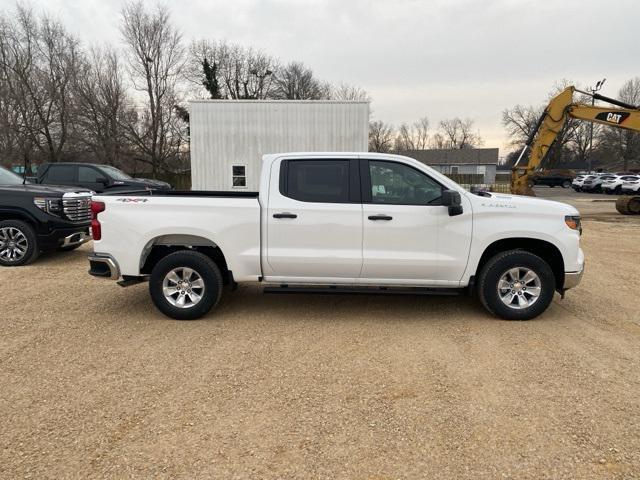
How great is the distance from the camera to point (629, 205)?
18266mm

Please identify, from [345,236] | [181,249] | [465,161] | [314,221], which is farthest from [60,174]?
[465,161]

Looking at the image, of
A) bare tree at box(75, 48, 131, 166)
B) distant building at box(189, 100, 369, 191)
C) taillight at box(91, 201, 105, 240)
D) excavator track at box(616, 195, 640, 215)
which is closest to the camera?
taillight at box(91, 201, 105, 240)

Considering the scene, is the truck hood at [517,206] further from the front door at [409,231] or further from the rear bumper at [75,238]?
the rear bumper at [75,238]

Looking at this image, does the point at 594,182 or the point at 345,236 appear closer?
the point at 345,236

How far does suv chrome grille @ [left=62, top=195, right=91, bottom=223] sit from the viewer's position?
331 inches

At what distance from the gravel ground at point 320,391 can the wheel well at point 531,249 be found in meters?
0.56

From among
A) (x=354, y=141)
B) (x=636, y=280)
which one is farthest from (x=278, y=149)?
(x=636, y=280)

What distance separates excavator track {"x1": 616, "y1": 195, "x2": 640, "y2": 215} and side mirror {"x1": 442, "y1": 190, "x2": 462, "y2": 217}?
668 inches

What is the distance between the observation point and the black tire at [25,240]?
8.21 metres

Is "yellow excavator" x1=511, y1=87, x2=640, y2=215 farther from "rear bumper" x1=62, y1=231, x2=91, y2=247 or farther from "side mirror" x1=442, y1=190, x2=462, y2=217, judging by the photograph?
"rear bumper" x1=62, y1=231, x2=91, y2=247

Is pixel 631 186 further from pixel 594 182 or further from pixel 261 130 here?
pixel 261 130

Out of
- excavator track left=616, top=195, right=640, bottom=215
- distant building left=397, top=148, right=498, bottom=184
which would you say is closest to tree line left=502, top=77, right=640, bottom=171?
distant building left=397, top=148, right=498, bottom=184

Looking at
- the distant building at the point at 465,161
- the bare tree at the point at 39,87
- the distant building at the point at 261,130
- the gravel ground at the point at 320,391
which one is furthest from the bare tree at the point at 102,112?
the distant building at the point at 465,161

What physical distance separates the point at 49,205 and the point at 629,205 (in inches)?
777
